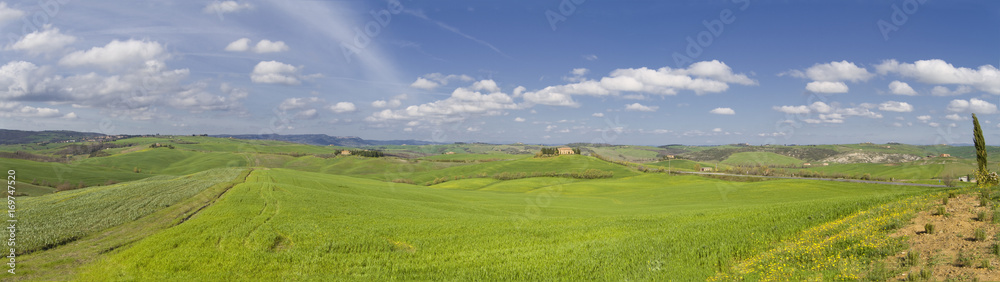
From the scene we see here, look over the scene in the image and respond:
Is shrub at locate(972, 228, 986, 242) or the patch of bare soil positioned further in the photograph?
shrub at locate(972, 228, 986, 242)

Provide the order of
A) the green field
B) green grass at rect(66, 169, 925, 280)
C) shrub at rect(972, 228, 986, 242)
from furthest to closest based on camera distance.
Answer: green grass at rect(66, 169, 925, 280) < the green field < shrub at rect(972, 228, 986, 242)

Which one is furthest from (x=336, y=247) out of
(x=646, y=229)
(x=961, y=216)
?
(x=961, y=216)

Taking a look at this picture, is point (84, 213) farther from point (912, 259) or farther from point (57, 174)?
point (57, 174)

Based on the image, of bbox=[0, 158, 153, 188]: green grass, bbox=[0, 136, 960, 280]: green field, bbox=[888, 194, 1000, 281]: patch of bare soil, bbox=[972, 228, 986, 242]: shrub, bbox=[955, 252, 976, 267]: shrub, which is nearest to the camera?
bbox=[888, 194, 1000, 281]: patch of bare soil

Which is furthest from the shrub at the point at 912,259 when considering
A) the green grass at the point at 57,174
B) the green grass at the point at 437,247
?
the green grass at the point at 57,174

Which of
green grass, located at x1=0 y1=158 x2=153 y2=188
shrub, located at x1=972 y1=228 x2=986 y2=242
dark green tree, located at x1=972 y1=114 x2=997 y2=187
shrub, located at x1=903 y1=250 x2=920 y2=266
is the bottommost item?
green grass, located at x1=0 y1=158 x2=153 y2=188

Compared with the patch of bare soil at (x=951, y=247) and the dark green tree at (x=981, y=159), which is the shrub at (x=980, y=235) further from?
the dark green tree at (x=981, y=159)

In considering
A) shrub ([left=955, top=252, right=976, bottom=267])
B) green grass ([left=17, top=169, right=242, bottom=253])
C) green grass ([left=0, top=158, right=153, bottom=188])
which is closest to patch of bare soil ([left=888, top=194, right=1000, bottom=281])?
shrub ([left=955, top=252, right=976, bottom=267])

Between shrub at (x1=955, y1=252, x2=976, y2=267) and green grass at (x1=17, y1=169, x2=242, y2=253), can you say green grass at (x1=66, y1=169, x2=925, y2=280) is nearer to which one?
green grass at (x1=17, y1=169, x2=242, y2=253)

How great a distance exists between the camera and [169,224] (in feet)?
73.7

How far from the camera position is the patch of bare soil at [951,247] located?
33.0 feet

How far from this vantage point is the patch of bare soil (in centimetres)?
1005

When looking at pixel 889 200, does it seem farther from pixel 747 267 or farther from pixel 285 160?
pixel 285 160

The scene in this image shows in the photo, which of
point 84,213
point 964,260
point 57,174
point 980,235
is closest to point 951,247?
point 980,235
